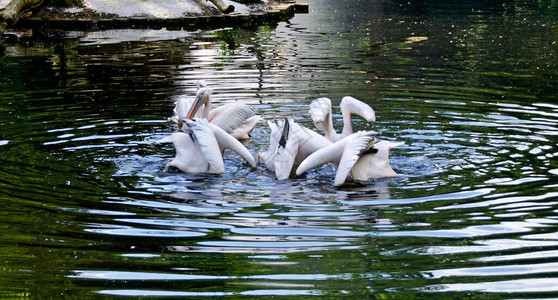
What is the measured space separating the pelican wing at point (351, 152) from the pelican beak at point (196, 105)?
7.93 ft

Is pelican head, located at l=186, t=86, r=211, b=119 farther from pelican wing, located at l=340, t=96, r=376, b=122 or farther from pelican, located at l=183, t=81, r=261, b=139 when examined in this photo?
pelican wing, located at l=340, t=96, r=376, b=122

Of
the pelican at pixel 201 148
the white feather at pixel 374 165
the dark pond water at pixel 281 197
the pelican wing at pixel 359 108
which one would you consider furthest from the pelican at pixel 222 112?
the white feather at pixel 374 165

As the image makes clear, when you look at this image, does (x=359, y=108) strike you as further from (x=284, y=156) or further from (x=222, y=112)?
(x=222, y=112)

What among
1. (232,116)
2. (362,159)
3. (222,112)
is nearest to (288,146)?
(362,159)

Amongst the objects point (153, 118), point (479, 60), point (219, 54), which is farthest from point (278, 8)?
point (153, 118)

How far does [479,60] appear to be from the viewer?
16.6 metres

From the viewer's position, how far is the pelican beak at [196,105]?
8.84 m

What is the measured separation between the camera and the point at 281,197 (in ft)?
22.2

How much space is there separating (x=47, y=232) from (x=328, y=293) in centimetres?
249

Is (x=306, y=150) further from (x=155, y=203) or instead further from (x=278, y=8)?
(x=278, y=8)

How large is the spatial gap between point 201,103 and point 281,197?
8.51 feet

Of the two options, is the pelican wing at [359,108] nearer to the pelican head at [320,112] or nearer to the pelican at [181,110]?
the pelican head at [320,112]

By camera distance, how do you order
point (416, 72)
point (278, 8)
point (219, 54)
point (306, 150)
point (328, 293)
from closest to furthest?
1. point (328, 293)
2. point (306, 150)
3. point (416, 72)
4. point (219, 54)
5. point (278, 8)

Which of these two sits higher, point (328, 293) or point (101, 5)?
point (101, 5)
